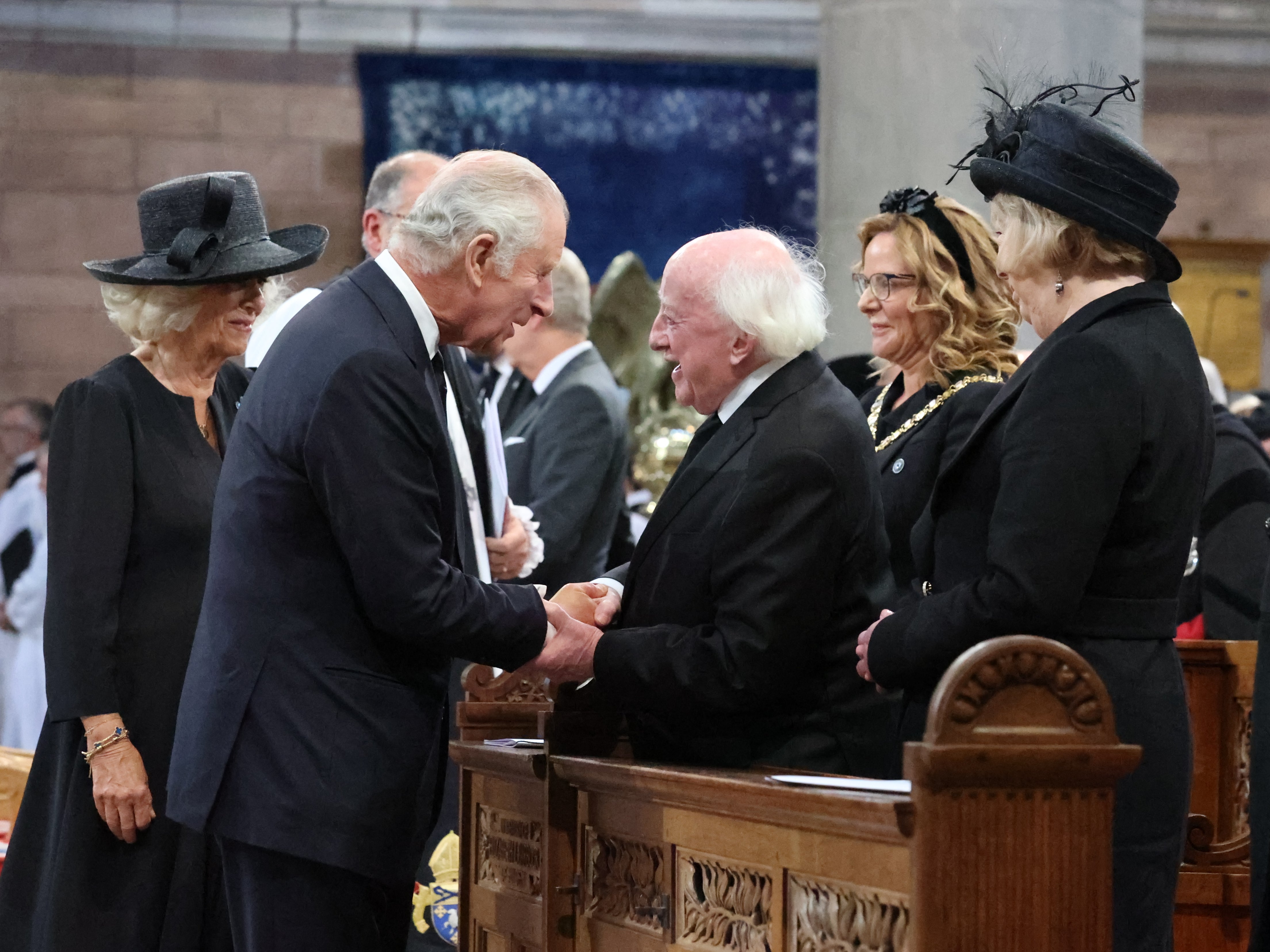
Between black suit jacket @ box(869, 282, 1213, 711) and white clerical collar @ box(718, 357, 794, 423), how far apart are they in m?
0.42

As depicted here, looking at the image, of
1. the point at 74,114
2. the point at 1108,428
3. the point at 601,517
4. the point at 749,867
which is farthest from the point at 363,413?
the point at 74,114

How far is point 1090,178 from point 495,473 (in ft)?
6.05

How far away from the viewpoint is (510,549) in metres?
3.87

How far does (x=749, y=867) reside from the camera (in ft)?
7.04

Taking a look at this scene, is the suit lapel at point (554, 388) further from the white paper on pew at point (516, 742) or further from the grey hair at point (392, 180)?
the white paper on pew at point (516, 742)

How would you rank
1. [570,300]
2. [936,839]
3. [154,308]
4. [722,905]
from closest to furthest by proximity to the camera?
[936,839]
[722,905]
[154,308]
[570,300]

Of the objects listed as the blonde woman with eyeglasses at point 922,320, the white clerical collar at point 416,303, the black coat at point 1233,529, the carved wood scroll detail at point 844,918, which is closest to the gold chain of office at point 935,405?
the blonde woman with eyeglasses at point 922,320

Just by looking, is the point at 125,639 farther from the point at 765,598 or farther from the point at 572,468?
the point at 572,468

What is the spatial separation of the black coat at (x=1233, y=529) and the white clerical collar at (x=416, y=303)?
2.99m

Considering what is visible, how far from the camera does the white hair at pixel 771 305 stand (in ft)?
8.98

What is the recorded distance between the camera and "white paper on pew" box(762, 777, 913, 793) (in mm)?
1964

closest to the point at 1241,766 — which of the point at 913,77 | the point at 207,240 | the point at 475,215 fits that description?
the point at 475,215

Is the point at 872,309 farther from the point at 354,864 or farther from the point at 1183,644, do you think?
the point at 354,864

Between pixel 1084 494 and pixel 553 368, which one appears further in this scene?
pixel 553 368
